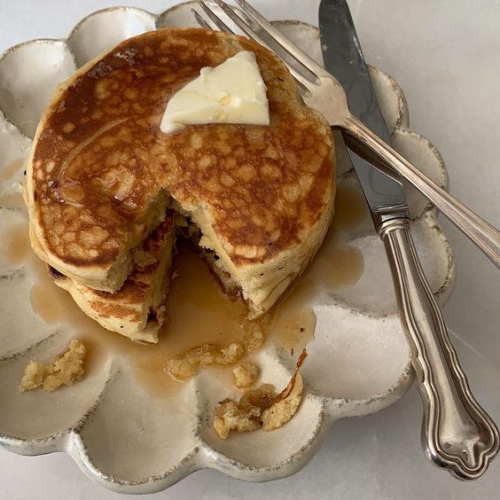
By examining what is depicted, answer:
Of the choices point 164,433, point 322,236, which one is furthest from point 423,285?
point 164,433

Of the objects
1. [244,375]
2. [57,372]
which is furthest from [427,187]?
[57,372]

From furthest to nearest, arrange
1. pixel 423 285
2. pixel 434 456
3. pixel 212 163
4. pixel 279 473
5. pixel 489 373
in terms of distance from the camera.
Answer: pixel 489 373 → pixel 212 163 → pixel 423 285 → pixel 279 473 → pixel 434 456

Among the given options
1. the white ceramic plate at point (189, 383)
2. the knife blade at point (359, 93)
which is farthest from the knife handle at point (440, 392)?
the knife blade at point (359, 93)

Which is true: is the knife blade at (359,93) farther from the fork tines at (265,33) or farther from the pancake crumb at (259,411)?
the pancake crumb at (259,411)

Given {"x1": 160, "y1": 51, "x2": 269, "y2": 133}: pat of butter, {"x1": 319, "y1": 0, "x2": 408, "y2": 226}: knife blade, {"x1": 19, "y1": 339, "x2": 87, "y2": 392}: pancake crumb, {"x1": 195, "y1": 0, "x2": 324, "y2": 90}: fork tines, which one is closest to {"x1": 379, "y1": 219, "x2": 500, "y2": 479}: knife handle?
{"x1": 319, "y1": 0, "x2": 408, "y2": 226}: knife blade

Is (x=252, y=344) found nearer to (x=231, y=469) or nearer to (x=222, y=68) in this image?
(x=231, y=469)

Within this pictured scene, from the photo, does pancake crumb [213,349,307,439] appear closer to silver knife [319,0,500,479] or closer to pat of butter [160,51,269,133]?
silver knife [319,0,500,479]
